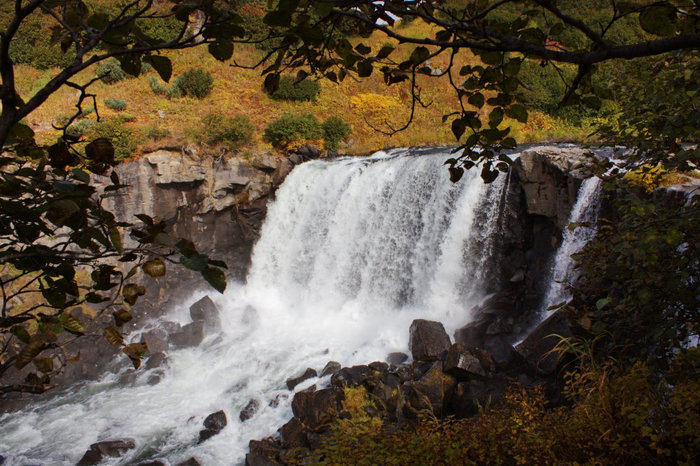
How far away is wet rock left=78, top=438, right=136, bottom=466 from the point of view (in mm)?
6973

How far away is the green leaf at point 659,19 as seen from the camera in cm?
147

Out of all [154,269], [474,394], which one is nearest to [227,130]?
[474,394]

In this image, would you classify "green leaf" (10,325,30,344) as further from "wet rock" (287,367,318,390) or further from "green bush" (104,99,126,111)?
"green bush" (104,99,126,111)

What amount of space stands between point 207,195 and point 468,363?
1023 cm

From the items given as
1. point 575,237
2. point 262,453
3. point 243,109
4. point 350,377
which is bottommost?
point 262,453

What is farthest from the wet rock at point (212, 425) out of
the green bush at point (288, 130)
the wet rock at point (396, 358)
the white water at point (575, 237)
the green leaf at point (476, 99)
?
the green bush at point (288, 130)

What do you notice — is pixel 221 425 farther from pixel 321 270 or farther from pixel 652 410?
pixel 652 410

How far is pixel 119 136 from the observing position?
13.1 metres

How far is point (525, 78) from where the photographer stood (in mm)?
19344

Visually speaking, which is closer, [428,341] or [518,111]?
[518,111]

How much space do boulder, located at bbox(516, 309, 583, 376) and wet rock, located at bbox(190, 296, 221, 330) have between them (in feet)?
26.9

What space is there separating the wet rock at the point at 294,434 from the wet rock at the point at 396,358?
230 centimetres

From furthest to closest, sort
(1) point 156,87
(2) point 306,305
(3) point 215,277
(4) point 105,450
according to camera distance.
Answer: (1) point 156,87, (2) point 306,305, (4) point 105,450, (3) point 215,277

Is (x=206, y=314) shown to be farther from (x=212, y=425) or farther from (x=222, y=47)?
(x=222, y=47)
